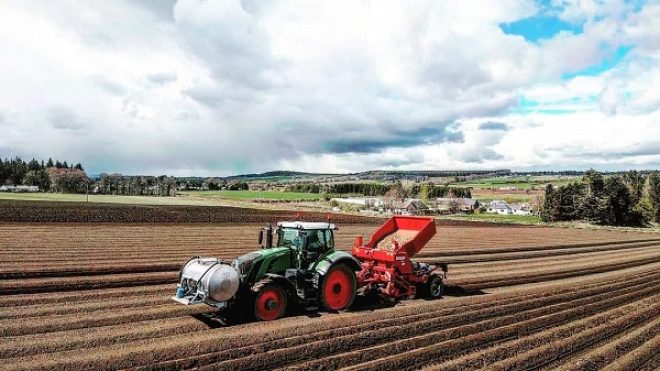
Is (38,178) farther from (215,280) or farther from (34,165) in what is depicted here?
(215,280)

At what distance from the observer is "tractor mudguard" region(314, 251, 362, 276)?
395 inches

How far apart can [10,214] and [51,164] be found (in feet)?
466

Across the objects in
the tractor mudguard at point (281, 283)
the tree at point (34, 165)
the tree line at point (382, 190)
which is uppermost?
the tree at point (34, 165)

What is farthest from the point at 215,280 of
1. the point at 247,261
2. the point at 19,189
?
the point at 19,189

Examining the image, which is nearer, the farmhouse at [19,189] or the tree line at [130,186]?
the farmhouse at [19,189]

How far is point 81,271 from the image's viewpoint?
45.4ft

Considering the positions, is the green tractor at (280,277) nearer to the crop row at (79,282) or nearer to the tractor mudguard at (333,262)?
the tractor mudguard at (333,262)

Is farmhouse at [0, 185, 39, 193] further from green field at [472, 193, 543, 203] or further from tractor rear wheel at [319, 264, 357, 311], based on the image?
green field at [472, 193, 543, 203]

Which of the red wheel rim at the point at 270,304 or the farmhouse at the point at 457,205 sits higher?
the farmhouse at the point at 457,205

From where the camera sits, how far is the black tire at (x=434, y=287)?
40.9 ft

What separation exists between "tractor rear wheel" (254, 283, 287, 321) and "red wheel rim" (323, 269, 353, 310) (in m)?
1.12

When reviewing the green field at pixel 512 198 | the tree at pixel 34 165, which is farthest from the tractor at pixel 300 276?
the tree at pixel 34 165

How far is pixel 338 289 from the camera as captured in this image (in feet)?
34.3

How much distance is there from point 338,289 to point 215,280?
3.15 m
